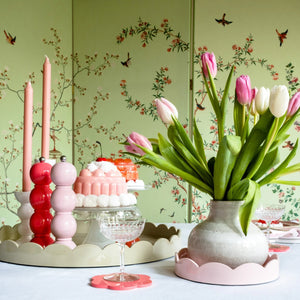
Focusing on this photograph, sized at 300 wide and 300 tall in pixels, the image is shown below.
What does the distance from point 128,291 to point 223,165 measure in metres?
0.32

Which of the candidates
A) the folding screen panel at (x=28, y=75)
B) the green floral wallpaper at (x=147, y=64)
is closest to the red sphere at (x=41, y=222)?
the folding screen panel at (x=28, y=75)

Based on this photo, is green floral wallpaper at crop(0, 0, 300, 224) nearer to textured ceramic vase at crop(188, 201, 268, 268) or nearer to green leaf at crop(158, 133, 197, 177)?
green leaf at crop(158, 133, 197, 177)

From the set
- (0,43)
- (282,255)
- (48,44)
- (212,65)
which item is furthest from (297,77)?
(212,65)

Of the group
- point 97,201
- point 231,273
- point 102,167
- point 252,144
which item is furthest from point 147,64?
point 231,273

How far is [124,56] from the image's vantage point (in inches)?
131

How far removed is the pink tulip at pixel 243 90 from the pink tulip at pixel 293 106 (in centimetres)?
8

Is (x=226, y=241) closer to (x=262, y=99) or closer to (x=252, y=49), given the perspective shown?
(x=262, y=99)

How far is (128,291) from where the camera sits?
0.89 meters

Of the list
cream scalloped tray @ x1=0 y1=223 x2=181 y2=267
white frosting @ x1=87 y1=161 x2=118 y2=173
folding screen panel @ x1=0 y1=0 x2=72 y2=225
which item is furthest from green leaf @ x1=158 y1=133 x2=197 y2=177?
folding screen panel @ x1=0 y1=0 x2=72 y2=225

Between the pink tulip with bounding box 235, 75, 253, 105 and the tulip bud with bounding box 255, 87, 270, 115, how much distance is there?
2 cm

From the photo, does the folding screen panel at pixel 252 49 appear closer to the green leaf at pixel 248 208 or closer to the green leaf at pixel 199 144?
the green leaf at pixel 199 144

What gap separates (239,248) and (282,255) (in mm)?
381

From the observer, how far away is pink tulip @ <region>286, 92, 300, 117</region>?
953 millimetres

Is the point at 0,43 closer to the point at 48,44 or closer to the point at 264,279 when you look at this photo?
the point at 48,44
